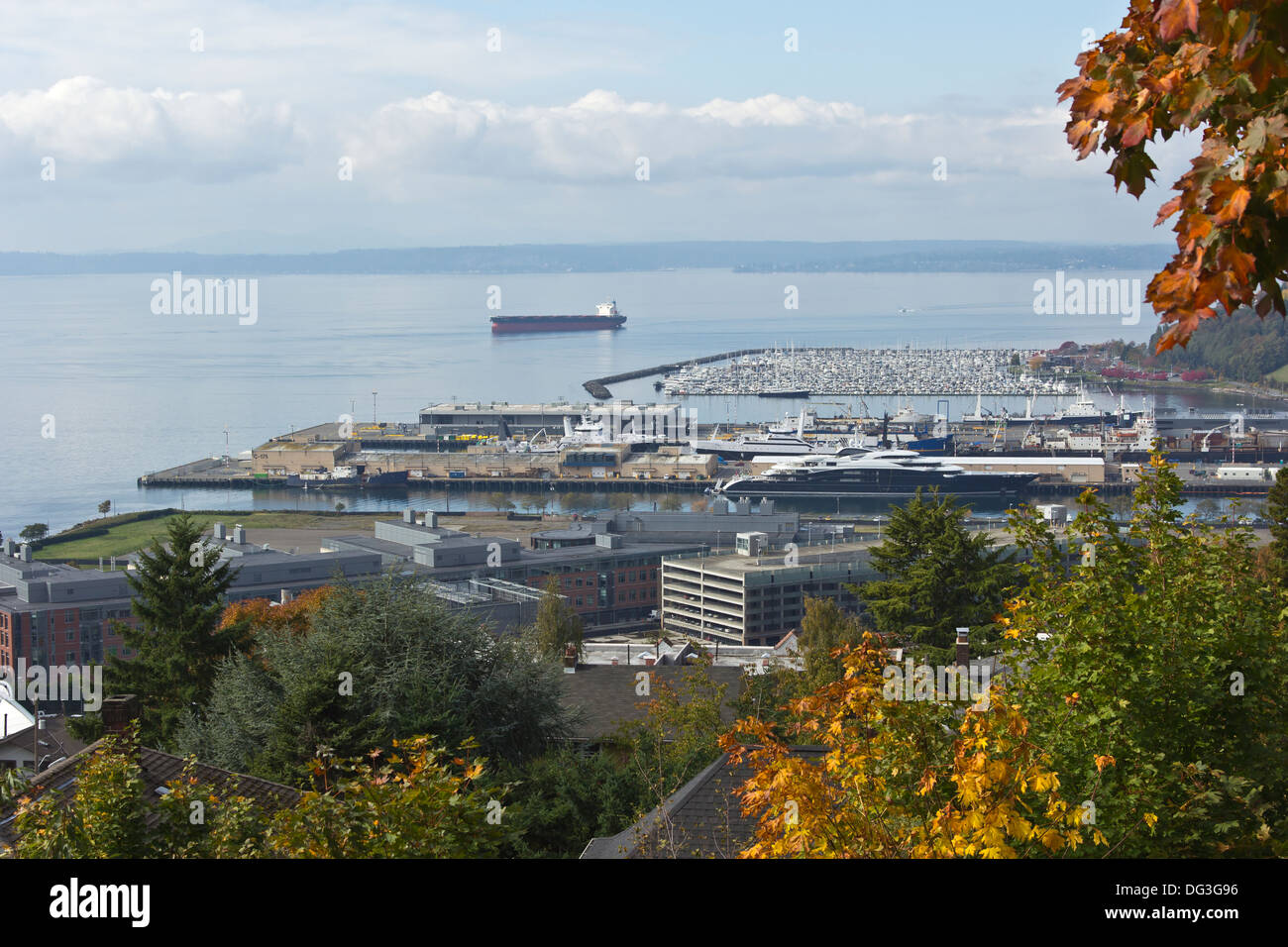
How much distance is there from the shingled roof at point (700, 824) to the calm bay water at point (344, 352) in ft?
94.3

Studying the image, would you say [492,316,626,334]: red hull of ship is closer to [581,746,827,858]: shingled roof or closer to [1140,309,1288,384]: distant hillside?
[1140,309,1288,384]: distant hillside

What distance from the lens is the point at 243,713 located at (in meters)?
6.59

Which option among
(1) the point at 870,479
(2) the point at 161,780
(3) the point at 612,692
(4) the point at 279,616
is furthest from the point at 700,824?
(1) the point at 870,479

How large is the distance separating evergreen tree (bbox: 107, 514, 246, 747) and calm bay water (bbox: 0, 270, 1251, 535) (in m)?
22.8

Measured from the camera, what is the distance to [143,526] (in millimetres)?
29000

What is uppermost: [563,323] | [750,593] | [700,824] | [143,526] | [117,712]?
[563,323]

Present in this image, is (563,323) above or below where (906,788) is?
above

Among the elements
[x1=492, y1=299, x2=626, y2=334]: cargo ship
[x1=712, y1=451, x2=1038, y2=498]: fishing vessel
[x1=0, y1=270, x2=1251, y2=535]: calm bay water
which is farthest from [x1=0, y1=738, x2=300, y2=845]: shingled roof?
[x1=492, y1=299, x2=626, y2=334]: cargo ship

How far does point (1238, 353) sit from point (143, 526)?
172 ft

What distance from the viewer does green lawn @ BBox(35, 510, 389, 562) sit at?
26406 millimetres

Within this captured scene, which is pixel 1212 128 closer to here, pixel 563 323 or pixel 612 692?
pixel 612 692

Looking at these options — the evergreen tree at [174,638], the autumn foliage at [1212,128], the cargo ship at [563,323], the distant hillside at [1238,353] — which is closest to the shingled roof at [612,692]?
the evergreen tree at [174,638]
